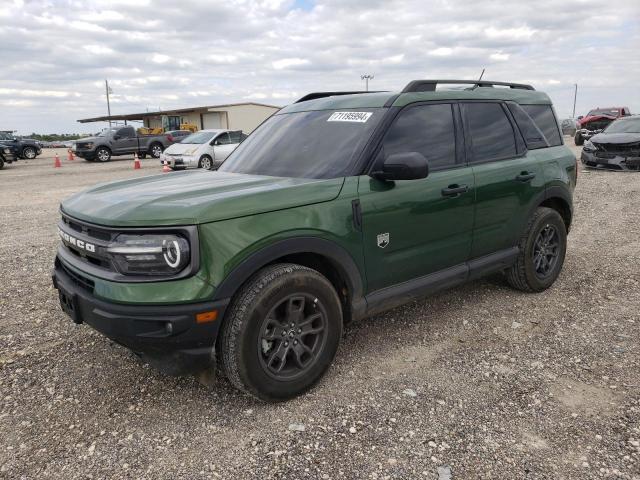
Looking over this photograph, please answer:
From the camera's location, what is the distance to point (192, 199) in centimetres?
270

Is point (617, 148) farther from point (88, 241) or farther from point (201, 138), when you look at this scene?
point (88, 241)

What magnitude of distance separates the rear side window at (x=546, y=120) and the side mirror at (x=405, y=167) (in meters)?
2.21

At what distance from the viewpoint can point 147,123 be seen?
191 feet

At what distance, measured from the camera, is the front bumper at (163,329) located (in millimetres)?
2465

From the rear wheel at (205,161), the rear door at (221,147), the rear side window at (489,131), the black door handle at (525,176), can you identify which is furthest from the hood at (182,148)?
the black door handle at (525,176)

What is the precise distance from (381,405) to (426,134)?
75.9 inches

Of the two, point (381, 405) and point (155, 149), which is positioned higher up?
point (155, 149)

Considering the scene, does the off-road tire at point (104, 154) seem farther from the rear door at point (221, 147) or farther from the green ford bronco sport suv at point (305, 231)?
the green ford bronco sport suv at point (305, 231)

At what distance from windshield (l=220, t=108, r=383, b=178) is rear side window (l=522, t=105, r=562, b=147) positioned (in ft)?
6.98

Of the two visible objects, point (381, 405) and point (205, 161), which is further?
point (205, 161)

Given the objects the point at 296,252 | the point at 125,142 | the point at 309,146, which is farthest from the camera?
the point at 125,142

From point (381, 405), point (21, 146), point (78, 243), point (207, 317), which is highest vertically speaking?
point (21, 146)

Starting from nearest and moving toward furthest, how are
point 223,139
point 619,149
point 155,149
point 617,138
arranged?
point 619,149, point 617,138, point 223,139, point 155,149

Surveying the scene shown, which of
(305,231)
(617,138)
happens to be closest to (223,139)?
(617,138)
